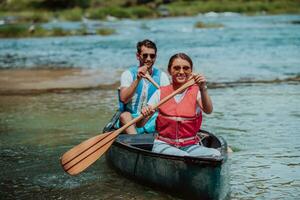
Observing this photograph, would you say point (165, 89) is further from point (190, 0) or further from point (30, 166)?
point (190, 0)

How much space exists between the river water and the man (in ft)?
2.37

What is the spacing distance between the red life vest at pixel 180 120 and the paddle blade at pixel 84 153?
760mm

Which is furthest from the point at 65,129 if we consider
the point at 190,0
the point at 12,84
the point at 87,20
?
the point at 190,0

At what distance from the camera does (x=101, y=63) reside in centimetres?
2180

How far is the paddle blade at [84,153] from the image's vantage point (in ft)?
21.5

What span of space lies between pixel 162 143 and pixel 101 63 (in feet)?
52.5

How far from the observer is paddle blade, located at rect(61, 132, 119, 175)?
6.55 metres

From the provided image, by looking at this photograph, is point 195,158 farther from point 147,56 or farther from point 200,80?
point 147,56

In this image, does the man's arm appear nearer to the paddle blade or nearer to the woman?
the paddle blade

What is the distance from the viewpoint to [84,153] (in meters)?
6.60

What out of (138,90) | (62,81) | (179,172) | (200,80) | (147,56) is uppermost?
(147,56)

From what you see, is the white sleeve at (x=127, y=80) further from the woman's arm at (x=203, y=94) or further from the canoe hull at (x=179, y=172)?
the woman's arm at (x=203, y=94)

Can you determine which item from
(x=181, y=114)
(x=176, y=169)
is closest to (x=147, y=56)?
(x=181, y=114)

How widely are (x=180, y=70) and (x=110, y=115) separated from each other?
5.40m
